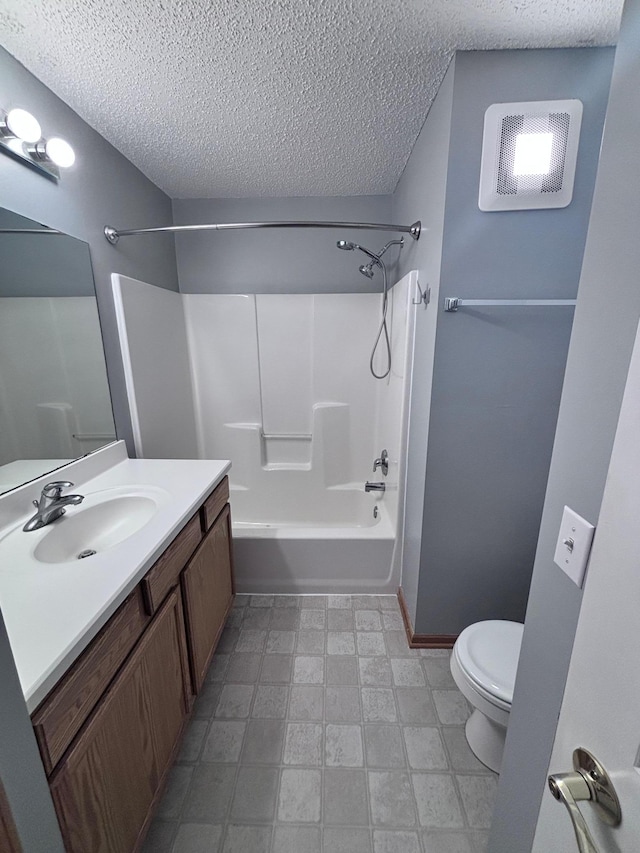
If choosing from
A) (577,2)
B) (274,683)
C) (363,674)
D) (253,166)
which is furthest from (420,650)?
(253,166)

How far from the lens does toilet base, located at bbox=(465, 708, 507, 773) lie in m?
1.22

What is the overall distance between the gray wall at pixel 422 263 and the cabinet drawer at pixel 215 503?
0.93m

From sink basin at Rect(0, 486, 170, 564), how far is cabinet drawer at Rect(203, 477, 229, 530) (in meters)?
0.18

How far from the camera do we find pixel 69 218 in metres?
1.42

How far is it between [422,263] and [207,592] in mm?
1713

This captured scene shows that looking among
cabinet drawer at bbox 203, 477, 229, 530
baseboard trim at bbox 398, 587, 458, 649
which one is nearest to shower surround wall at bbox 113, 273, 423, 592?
baseboard trim at bbox 398, 587, 458, 649

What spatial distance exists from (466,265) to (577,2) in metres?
0.68

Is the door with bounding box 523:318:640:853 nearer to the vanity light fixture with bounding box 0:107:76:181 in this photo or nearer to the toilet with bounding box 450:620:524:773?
the toilet with bounding box 450:620:524:773

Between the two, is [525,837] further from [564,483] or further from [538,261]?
[538,261]

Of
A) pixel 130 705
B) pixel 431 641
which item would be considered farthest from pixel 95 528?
pixel 431 641

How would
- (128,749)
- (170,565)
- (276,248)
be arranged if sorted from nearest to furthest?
1. (128,749)
2. (170,565)
3. (276,248)

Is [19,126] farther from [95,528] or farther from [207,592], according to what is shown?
[207,592]

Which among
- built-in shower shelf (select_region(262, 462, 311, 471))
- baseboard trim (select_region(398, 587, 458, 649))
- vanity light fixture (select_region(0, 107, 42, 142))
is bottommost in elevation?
baseboard trim (select_region(398, 587, 458, 649))

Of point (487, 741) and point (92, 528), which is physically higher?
point (92, 528)
